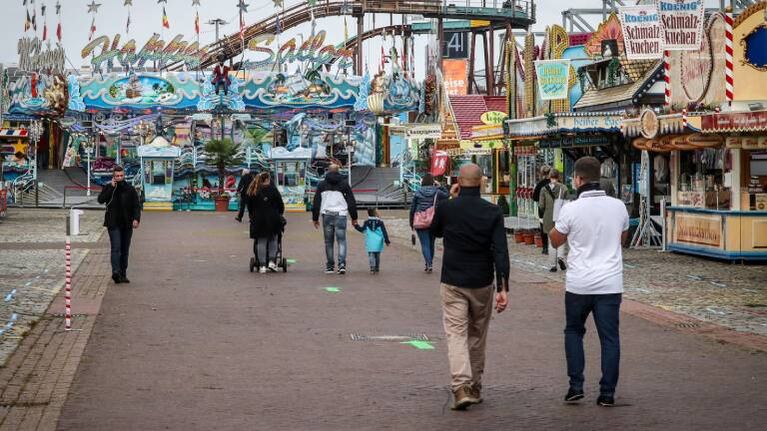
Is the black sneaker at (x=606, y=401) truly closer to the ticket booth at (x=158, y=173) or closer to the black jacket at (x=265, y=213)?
the black jacket at (x=265, y=213)

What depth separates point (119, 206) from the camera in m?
19.2

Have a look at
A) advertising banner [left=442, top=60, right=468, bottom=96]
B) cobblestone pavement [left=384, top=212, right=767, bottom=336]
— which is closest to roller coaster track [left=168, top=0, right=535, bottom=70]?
advertising banner [left=442, top=60, right=468, bottom=96]

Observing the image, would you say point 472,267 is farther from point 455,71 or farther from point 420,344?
point 455,71

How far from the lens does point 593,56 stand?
35.1m

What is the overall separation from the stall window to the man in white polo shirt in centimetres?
1496

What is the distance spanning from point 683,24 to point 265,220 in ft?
24.3

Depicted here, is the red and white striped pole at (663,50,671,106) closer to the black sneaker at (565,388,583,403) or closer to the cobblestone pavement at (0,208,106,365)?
the cobblestone pavement at (0,208,106,365)

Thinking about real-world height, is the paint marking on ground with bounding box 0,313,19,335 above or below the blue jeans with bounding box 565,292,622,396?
below

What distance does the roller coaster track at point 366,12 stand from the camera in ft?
226

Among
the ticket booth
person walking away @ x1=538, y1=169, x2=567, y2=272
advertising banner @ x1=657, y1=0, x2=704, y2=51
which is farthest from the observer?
the ticket booth

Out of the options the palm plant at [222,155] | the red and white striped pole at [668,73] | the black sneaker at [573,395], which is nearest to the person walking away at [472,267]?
the black sneaker at [573,395]

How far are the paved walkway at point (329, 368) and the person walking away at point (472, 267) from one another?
482 mm

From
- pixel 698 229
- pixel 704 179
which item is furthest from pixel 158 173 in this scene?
pixel 698 229

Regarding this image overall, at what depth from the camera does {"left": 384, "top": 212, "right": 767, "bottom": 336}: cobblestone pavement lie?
15.1 metres
